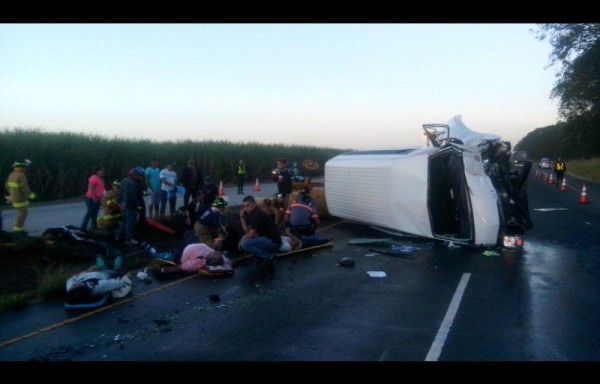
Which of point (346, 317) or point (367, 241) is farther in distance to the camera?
point (367, 241)

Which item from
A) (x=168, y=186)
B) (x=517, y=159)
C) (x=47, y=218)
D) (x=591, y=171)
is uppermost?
(x=517, y=159)

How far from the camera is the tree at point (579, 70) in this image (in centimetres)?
3822

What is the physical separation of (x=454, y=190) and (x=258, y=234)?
4.27m

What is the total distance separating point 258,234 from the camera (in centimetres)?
1018

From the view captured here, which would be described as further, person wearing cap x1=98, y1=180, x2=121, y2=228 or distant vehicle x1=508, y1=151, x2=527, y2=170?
person wearing cap x1=98, y1=180, x2=121, y2=228

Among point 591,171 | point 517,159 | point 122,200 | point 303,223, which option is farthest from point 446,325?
point 591,171

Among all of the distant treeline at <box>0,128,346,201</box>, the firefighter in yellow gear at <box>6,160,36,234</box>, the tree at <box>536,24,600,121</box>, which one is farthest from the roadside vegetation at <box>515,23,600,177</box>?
the firefighter in yellow gear at <box>6,160,36,234</box>

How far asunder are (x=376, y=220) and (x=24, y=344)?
8.87m

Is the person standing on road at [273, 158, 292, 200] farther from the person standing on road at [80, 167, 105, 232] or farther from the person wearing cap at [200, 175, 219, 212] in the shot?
the person standing on road at [80, 167, 105, 232]

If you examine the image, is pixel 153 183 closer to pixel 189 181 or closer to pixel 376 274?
pixel 189 181

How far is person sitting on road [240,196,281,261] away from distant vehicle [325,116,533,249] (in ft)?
10.6

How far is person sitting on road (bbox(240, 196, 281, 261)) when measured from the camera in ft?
32.8

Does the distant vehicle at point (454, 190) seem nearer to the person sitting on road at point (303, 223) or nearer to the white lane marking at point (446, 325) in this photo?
the person sitting on road at point (303, 223)
